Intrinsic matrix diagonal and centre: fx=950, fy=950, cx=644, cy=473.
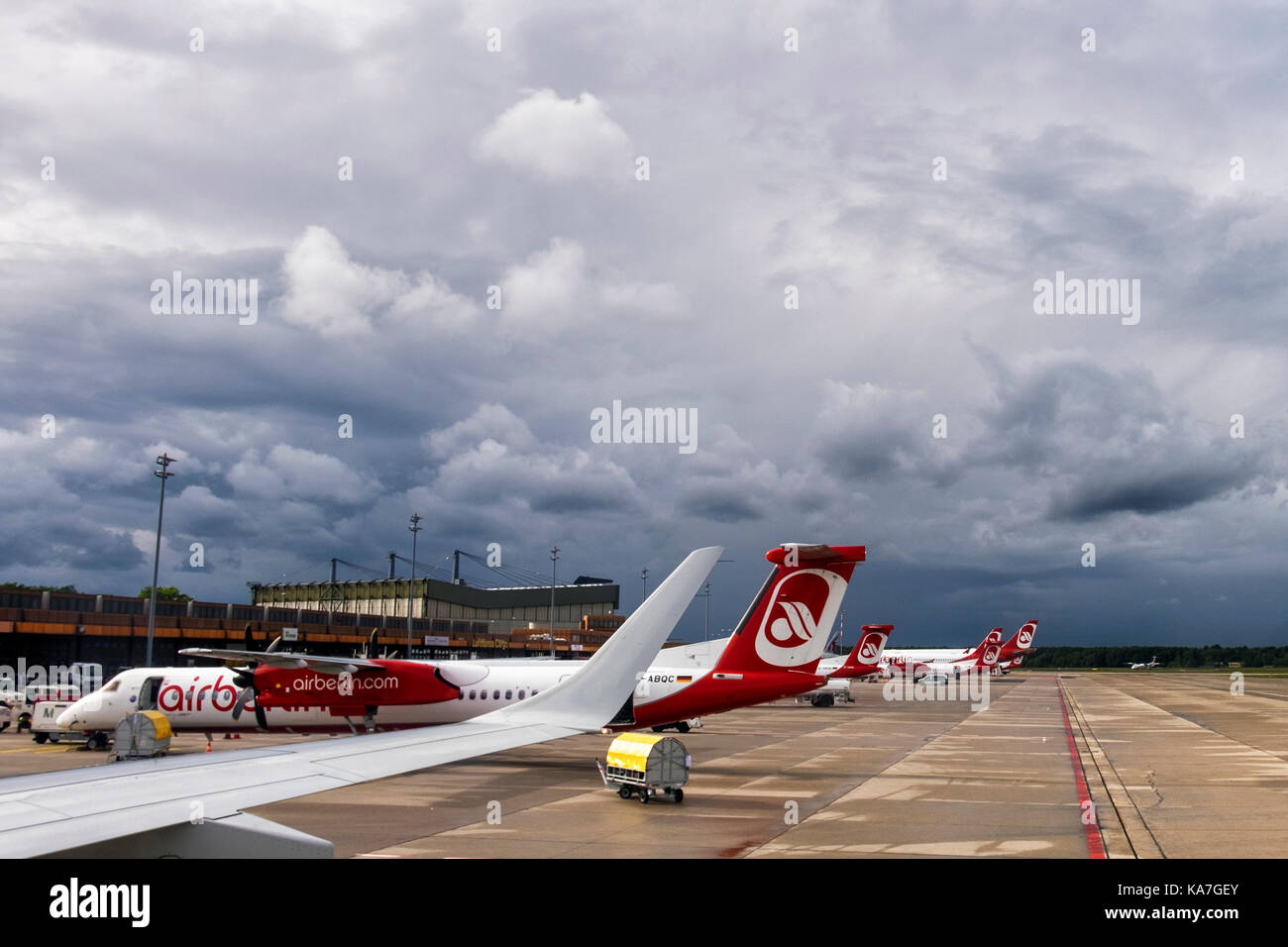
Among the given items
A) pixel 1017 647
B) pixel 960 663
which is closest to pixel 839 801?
pixel 960 663

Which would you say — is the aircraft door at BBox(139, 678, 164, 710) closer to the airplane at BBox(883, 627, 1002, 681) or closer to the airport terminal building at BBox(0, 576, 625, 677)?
the airport terminal building at BBox(0, 576, 625, 677)

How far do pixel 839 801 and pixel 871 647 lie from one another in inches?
1954

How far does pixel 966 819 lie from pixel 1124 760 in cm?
1709

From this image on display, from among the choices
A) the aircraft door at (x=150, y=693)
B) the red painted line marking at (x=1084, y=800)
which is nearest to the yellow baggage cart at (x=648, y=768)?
the red painted line marking at (x=1084, y=800)

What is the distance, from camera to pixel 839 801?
24.6 meters

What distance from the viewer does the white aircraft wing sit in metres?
7.38

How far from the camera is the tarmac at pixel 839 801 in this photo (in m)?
18.6

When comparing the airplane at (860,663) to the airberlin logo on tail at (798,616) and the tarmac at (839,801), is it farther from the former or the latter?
the airberlin logo on tail at (798,616)

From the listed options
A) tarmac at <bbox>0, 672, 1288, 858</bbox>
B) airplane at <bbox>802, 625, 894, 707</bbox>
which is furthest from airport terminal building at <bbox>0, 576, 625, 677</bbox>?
airplane at <bbox>802, 625, 894, 707</bbox>

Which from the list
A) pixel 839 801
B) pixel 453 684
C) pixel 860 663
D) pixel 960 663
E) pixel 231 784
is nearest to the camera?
pixel 231 784

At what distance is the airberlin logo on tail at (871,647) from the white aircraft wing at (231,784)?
5957 cm

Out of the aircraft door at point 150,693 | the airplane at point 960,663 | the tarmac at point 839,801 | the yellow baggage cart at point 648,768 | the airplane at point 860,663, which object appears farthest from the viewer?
the airplane at point 960,663

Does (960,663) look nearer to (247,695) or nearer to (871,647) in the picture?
(871,647)
